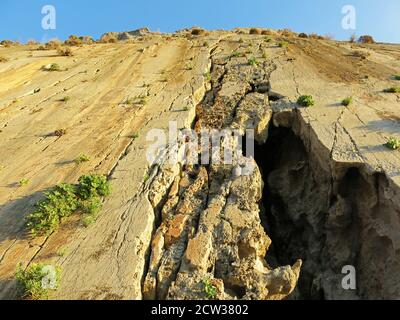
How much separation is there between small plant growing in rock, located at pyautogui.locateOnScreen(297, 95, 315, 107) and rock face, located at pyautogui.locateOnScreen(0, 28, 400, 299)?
209mm

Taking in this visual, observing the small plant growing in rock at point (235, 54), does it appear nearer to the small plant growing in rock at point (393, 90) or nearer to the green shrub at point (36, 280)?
the small plant growing in rock at point (393, 90)

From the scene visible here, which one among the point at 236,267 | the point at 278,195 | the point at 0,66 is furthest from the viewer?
the point at 0,66

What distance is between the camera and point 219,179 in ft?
29.4

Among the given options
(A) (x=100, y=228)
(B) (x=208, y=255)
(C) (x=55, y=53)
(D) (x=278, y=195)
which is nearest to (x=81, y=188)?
(A) (x=100, y=228)

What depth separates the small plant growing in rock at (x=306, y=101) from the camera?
11047mm

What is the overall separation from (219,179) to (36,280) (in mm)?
4404

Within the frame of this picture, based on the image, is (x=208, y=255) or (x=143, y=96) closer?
(x=208, y=255)

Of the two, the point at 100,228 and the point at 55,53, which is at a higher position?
the point at 55,53

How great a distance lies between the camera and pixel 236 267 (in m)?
6.63

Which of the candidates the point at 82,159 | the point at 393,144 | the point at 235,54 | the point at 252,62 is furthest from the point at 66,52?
the point at 393,144

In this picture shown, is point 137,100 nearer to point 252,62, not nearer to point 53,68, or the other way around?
point 252,62

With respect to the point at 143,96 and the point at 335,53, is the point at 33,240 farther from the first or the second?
the point at 335,53

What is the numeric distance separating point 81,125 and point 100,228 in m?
5.25

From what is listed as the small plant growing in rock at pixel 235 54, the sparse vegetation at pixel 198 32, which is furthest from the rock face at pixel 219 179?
the sparse vegetation at pixel 198 32
